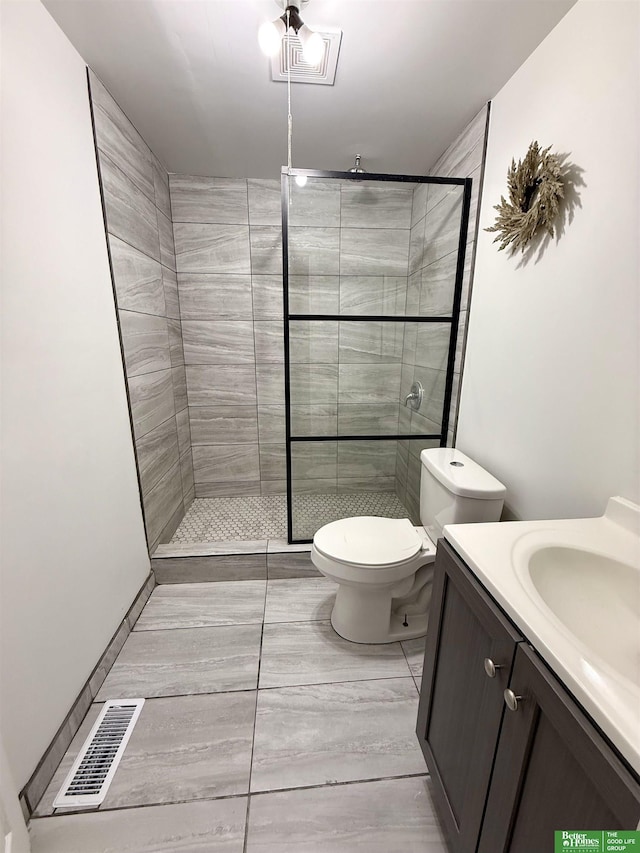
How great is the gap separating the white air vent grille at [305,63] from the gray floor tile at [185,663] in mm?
2359

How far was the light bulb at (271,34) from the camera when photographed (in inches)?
41.9

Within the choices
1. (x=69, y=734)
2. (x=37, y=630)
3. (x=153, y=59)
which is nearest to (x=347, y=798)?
(x=69, y=734)

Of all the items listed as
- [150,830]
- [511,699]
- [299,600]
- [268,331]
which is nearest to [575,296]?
[511,699]

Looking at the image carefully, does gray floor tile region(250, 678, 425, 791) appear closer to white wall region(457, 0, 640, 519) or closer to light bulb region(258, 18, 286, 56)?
white wall region(457, 0, 640, 519)

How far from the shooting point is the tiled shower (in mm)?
1804

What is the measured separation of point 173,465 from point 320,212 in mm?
1783

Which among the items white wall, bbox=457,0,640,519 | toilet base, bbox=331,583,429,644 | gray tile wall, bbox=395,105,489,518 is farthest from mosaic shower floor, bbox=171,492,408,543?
white wall, bbox=457,0,640,519

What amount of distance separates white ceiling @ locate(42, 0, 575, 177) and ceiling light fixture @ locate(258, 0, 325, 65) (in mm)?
55

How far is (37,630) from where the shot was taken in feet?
3.49

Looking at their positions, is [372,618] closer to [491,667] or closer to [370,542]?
[370,542]

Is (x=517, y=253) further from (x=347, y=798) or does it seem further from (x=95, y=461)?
(x=347, y=798)

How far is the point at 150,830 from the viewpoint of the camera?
992mm

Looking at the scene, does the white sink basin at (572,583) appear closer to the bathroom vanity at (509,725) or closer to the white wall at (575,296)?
the bathroom vanity at (509,725)

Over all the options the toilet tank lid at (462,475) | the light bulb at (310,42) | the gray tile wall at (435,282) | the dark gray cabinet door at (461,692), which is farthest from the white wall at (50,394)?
the gray tile wall at (435,282)
